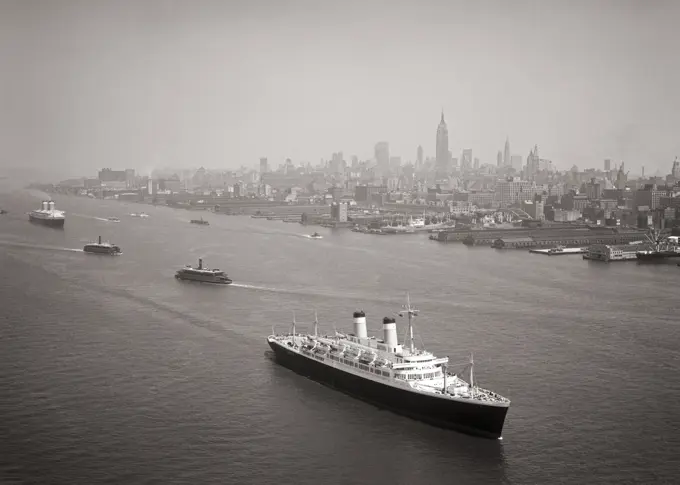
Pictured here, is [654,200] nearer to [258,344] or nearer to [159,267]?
[159,267]

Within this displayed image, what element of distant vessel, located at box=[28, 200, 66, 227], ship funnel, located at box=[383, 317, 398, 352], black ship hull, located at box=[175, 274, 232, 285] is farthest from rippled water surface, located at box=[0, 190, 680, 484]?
distant vessel, located at box=[28, 200, 66, 227]

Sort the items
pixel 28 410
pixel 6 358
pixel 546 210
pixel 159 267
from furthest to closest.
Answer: pixel 546 210 < pixel 159 267 < pixel 6 358 < pixel 28 410

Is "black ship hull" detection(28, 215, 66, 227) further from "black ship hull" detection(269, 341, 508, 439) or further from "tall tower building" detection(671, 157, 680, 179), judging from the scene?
"tall tower building" detection(671, 157, 680, 179)

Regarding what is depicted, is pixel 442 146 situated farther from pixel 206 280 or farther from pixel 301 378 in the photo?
pixel 301 378

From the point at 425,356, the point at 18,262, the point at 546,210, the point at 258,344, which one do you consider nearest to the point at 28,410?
the point at 258,344

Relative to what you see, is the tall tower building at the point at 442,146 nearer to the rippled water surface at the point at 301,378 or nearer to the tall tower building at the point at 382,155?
the tall tower building at the point at 382,155

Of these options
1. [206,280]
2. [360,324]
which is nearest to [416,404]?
[360,324]
